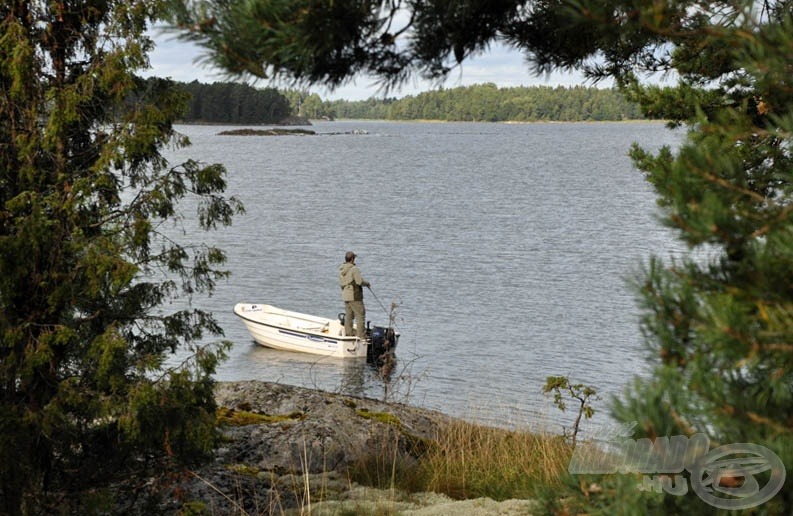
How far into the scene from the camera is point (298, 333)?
2334cm

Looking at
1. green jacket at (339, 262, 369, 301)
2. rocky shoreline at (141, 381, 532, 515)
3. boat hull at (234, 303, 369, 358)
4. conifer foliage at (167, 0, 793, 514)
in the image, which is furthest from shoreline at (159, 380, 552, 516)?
boat hull at (234, 303, 369, 358)

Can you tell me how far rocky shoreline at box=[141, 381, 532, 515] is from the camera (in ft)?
20.8

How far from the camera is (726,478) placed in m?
2.51

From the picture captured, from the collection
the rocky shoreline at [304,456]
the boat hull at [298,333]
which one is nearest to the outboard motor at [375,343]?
the boat hull at [298,333]

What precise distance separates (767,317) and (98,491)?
4947 mm

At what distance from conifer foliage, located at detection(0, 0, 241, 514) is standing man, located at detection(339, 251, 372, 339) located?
43.9 ft

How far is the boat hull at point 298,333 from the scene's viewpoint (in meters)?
22.6

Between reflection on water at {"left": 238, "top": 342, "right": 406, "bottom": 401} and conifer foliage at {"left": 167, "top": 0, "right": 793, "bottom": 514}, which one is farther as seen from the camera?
reflection on water at {"left": 238, "top": 342, "right": 406, "bottom": 401}

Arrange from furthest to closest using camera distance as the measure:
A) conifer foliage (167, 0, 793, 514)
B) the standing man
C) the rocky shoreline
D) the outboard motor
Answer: the outboard motor, the standing man, the rocky shoreline, conifer foliage (167, 0, 793, 514)

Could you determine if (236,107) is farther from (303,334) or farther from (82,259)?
(82,259)

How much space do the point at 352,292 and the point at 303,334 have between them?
121 inches

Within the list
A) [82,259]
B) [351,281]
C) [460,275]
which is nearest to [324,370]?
[351,281]

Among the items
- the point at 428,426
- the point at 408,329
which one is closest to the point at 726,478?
the point at 428,426

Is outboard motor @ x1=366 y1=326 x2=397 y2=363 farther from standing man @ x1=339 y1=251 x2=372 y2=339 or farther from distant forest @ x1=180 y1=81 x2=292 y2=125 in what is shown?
distant forest @ x1=180 y1=81 x2=292 y2=125
